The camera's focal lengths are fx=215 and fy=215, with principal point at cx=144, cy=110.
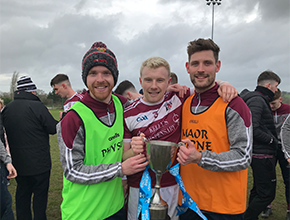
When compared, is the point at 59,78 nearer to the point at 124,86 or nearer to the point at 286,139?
the point at 124,86

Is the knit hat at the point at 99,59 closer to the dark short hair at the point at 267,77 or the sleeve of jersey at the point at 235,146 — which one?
the sleeve of jersey at the point at 235,146

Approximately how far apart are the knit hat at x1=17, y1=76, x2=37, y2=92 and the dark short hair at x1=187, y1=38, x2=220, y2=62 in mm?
2918

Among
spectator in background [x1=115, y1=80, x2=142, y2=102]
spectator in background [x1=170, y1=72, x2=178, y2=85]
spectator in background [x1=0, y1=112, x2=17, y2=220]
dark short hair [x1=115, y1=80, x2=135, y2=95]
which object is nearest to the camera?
spectator in background [x1=0, y1=112, x2=17, y2=220]

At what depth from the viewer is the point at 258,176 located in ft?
12.2

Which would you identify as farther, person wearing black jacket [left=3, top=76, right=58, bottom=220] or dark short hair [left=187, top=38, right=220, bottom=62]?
person wearing black jacket [left=3, top=76, right=58, bottom=220]

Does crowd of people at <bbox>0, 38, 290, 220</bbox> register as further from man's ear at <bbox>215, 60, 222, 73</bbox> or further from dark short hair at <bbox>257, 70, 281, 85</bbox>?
dark short hair at <bbox>257, 70, 281, 85</bbox>

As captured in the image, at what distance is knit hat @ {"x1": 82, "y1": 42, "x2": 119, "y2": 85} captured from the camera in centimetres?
190

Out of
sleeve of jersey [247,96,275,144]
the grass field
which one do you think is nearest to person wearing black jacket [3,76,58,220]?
the grass field

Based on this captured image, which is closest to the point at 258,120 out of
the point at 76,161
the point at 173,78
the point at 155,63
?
the point at 173,78

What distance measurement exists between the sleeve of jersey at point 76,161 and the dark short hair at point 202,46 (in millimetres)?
1266

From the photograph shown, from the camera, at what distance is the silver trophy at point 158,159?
158cm

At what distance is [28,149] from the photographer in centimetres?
354

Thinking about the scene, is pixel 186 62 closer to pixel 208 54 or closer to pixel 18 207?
pixel 208 54

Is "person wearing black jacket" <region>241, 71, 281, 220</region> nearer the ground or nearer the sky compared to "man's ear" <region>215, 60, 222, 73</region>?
nearer the ground
